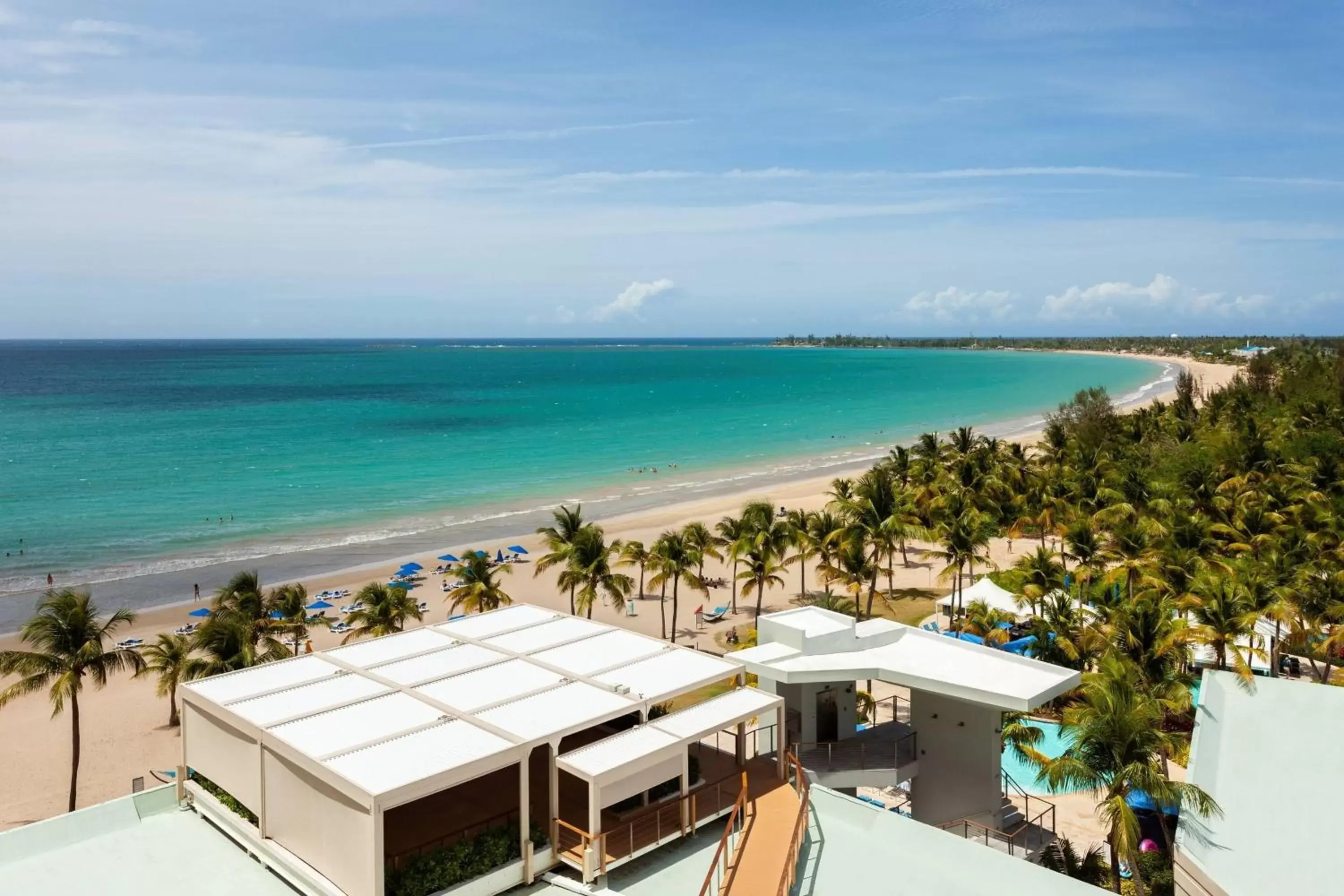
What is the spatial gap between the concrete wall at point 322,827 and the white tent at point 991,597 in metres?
27.2

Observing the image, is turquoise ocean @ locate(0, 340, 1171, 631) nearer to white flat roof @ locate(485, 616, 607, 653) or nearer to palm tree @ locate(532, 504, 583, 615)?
palm tree @ locate(532, 504, 583, 615)

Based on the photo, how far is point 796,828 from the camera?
14359mm

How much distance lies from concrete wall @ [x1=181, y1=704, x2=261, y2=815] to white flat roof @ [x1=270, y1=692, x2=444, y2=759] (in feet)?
2.45

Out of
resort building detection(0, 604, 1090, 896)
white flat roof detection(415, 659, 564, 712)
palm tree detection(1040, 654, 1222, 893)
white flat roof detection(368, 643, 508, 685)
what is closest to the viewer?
resort building detection(0, 604, 1090, 896)

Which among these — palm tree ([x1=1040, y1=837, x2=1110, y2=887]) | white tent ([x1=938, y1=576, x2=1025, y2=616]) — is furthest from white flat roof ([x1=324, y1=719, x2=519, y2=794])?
white tent ([x1=938, y1=576, x2=1025, y2=616])

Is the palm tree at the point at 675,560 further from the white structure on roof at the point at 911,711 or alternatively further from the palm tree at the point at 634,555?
the white structure on roof at the point at 911,711

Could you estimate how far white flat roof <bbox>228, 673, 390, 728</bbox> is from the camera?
48.4 ft

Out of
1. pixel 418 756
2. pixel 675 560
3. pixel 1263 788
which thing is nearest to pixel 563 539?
pixel 675 560

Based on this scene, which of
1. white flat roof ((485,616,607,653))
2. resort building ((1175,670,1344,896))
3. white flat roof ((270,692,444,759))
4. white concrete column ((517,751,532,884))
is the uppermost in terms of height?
white flat roof ((270,692,444,759))

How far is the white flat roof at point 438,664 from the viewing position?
16.8 metres

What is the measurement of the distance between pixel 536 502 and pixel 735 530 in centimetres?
3335

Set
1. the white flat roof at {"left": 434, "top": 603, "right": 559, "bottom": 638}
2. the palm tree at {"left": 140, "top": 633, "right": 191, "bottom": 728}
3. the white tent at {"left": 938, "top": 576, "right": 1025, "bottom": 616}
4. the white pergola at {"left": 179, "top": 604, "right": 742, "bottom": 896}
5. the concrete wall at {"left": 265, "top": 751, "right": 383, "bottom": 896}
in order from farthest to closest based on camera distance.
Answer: the white tent at {"left": 938, "top": 576, "right": 1025, "bottom": 616}
the palm tree at {"left": 140, "top": 633, "right": 191, "bottom": 728}
the white flat roof at {"left": 434, "top": 603, "right": 559, "bottom": 638}
the white pergola at {"left": 179, "top": 604, "right": 742, "bottom": 896}
the concrete wall at {"left": 265, "top": 751, "right": 383, "bottom": 896}

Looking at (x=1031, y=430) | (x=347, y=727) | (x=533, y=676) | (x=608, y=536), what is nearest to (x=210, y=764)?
(x=347, y=727)

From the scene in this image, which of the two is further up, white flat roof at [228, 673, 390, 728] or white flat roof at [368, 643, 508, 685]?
white flat roof at [228, 673, 390, 728]
